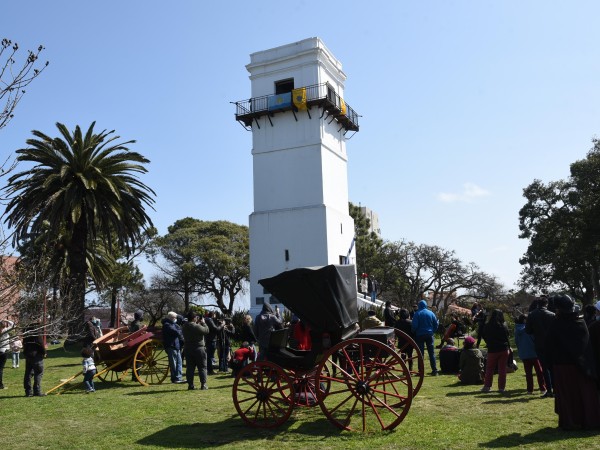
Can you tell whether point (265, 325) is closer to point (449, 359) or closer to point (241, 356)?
point (241, 356)

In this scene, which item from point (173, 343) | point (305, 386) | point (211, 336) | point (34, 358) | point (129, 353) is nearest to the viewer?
point (305, 386)

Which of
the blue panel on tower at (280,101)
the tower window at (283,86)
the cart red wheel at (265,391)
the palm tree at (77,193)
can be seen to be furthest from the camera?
the tower window at (283,86)

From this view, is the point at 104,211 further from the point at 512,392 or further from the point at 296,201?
the point at 512,392

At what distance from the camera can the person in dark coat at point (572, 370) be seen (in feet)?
23.6

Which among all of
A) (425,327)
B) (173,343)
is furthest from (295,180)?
(173,343)

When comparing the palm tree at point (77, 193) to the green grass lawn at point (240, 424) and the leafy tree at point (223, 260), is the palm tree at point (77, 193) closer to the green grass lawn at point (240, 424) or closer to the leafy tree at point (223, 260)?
the green grass lawn at point (240, 424)

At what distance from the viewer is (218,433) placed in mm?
7934

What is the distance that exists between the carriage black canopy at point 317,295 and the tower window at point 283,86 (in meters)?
28.9

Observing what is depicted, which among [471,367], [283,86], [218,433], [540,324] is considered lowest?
[218,433]

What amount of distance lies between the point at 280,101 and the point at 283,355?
91.5 feet

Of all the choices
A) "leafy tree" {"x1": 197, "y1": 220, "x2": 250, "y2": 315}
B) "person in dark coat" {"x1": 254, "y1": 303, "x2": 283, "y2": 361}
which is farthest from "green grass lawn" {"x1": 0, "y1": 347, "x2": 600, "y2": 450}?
"leafy tree" {"x1": 197, "y1": 220, "x2": 250, "y2": 315}

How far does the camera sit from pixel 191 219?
57.3m

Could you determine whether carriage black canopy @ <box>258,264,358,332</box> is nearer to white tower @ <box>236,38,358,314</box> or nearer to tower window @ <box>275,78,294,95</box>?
white tower @ <box>236,38,358,314</box>

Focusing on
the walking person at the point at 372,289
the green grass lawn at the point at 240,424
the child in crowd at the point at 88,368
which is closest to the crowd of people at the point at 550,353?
the green grass lawn at the point at 240,424
